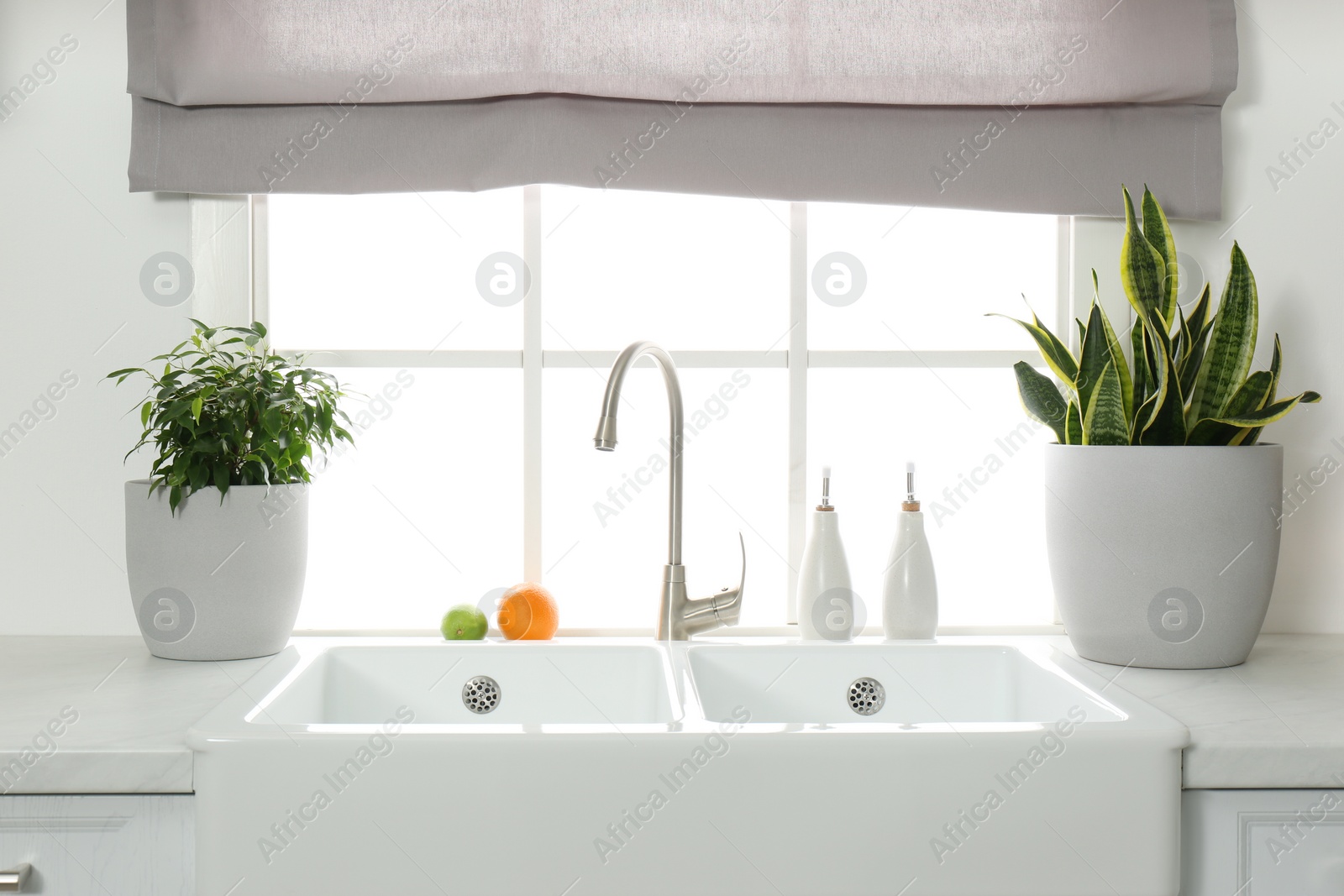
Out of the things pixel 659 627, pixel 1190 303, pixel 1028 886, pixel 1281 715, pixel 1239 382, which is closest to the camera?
pixel 1028 886

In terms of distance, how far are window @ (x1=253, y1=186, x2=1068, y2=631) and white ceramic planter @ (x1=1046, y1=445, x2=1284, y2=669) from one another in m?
0.32

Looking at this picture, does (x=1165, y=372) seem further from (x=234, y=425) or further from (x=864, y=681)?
(x=234, y=425)

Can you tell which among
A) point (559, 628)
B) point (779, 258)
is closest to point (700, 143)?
point (779, 258)

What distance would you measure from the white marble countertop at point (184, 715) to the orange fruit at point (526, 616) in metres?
0.31

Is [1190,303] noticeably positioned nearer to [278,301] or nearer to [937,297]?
[937,297]

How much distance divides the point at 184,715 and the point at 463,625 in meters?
0.39

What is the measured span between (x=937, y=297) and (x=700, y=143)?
449mm

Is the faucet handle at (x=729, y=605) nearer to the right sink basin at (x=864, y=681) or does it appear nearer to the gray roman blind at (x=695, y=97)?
the right sink basin at (x=864, y=681)

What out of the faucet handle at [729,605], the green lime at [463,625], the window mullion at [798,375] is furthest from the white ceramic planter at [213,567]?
the window mullion at [798,375]

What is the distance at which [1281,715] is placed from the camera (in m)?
0.97

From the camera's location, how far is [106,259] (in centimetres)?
138

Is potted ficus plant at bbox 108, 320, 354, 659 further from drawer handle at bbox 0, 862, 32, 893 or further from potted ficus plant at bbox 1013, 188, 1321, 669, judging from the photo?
potted ficus plant at bbox 1013, 188, 1321, 669

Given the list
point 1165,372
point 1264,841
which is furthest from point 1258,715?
point 1165,372

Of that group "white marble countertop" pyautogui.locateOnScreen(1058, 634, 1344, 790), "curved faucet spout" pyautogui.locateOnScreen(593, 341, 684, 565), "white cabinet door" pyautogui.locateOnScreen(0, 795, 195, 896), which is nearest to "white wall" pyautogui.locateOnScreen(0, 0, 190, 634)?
"white cabinet door" pyautogui.locateOnScreen(0, 795, 195, 896)
